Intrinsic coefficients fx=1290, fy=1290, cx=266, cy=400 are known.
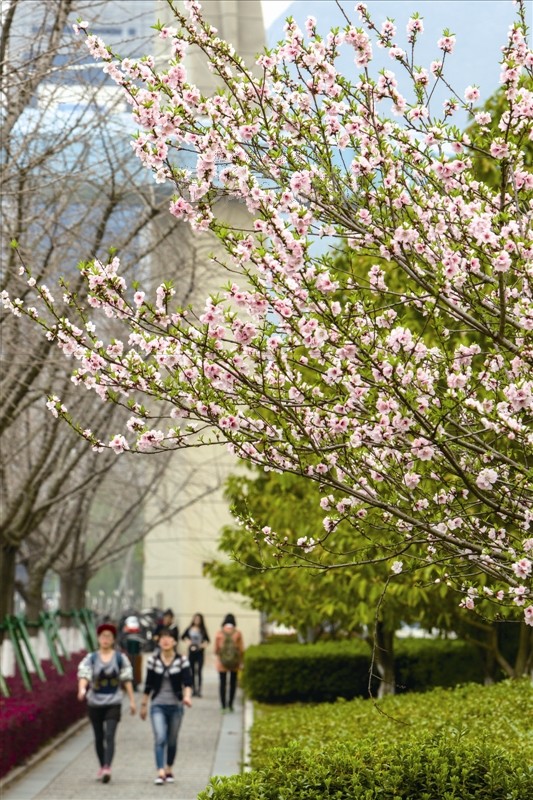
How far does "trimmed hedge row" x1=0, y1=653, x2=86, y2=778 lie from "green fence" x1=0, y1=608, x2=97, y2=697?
5.8 inches

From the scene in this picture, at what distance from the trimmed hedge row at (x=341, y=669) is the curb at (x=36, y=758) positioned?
163 inches

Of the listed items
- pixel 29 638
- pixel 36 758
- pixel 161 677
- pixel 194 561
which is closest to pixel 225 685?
pixel 29 638

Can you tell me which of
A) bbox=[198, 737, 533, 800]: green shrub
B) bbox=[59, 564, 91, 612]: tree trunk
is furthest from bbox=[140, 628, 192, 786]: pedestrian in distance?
bbox=[59, 564, 91, 612]: tree trunk

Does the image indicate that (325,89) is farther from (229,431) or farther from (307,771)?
(307,771)

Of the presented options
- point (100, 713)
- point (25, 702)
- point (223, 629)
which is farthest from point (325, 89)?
point (223, 629)

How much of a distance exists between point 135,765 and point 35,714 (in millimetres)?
1433

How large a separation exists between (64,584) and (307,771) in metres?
22.8

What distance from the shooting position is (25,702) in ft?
50.4

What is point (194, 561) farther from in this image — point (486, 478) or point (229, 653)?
point (486, 478)

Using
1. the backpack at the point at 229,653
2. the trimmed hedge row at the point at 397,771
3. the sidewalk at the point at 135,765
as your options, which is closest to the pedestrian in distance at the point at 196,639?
the sidewalk at the point at 135,765

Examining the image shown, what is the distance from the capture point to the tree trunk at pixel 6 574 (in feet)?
54.9

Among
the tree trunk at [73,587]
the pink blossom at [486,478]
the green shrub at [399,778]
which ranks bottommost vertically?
the green shrub at [399,778]

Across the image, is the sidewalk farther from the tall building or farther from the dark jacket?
the tall building

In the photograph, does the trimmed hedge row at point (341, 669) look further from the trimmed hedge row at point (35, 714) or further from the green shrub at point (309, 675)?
the trimmed hedge row at point (35, 714)
